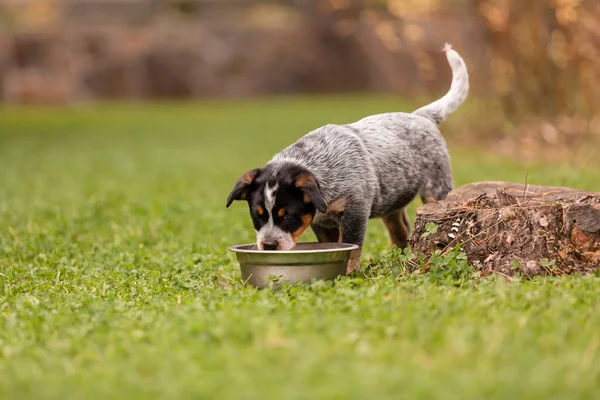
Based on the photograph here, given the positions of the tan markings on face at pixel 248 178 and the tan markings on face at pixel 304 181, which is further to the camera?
the tan markings on face at pixel 248 178

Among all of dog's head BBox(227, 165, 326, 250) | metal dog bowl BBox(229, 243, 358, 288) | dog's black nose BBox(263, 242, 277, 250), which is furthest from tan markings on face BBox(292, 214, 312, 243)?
metal dog bowl BBox(229, 243, 358, 288)

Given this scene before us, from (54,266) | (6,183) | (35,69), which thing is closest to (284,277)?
(54,266)

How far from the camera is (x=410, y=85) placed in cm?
1548

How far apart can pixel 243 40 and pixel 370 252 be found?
21.7 m

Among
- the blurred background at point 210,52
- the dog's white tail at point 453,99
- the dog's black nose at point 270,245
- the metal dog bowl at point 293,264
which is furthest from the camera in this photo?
the blurred background at point 210,52

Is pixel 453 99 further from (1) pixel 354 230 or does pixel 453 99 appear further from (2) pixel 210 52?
(2) pixel 210 52

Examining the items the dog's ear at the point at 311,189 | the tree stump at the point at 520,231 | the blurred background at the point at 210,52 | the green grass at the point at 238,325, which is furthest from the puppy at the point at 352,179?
the blurred background at the point at 210,52

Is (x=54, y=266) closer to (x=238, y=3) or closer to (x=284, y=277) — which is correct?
(x=284, y=277)

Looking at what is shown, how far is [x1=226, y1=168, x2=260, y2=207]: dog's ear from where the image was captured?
16.3 ft

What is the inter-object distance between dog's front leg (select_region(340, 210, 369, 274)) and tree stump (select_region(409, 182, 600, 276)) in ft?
1.14

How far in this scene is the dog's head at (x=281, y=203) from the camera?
16.0ft

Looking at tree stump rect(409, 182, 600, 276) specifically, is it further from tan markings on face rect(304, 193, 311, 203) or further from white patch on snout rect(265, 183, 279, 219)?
white patch on snout rect(265, 183, 279, 219)

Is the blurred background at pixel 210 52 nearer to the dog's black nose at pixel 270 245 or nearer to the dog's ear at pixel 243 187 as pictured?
the dog's ear at pixel 243 187

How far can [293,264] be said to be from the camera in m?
4.64
